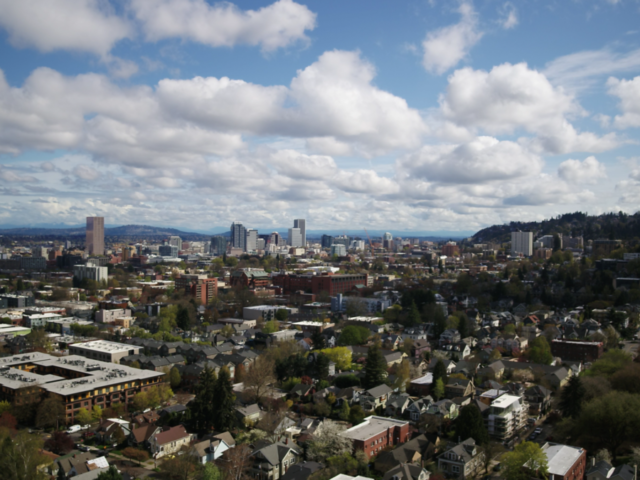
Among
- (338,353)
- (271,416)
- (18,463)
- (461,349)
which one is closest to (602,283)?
(461,349)

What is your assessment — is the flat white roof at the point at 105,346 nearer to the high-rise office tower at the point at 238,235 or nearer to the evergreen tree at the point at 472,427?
the evergreen tree at the point at 472,427

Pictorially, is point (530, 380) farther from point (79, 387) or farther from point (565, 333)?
point (79, 387)

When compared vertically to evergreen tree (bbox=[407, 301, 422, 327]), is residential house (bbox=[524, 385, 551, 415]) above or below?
below

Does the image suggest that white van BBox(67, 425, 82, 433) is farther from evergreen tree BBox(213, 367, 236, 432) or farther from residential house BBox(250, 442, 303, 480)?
residential house BBox(250, 442, 303, 480)

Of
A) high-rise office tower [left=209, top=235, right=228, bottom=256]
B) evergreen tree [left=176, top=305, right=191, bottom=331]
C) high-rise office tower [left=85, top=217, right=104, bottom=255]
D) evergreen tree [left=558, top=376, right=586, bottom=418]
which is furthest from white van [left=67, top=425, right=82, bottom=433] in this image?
high-rise office tower [left=209, top=235, right=228, bottom=256]

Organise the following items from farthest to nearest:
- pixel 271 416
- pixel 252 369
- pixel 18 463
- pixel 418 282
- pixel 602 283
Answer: pixel 418 282
pixel 602 283
pixel 252 369
pixel 271 416
pixel 18 463

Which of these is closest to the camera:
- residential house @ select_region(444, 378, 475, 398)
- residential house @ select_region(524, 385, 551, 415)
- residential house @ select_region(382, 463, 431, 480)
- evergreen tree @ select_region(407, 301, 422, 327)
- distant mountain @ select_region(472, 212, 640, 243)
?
residential house @ select_region(382, 463, 431, 480)
